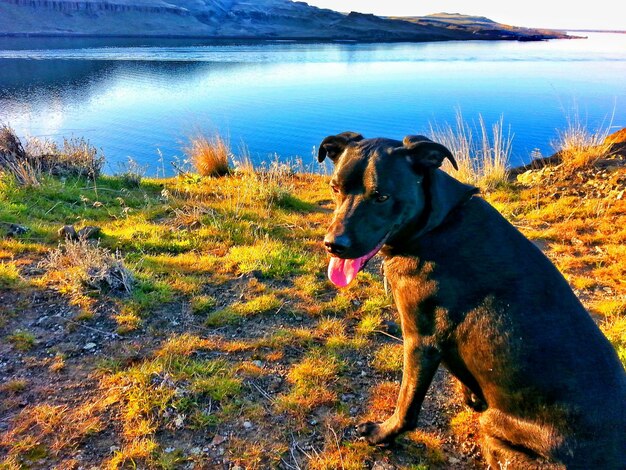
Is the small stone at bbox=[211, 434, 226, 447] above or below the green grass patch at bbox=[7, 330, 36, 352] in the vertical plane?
above

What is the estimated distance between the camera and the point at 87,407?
122 inches

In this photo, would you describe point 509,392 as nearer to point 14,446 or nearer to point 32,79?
point 14,446

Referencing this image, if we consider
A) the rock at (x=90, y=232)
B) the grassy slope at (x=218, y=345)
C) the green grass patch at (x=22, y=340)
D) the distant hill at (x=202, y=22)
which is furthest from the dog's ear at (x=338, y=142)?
the distant hill at (x=202, y=22)

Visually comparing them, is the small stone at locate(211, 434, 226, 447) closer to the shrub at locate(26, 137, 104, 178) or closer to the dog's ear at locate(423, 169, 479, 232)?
the dog's ear at locate(423, 169, 479, 232)

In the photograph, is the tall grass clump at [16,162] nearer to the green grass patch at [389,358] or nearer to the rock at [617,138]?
the green grass patch at [389,358]

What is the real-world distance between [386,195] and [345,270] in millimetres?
527

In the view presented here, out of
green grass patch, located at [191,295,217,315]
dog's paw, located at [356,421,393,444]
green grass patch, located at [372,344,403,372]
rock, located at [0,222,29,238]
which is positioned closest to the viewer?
dog's paw, located at [356,421,393,444]

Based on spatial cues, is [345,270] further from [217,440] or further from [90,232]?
[90,232]

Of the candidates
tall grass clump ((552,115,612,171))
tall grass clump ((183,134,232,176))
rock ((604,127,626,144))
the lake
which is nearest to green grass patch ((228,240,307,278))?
tall grass clump ((183,134,232,176))

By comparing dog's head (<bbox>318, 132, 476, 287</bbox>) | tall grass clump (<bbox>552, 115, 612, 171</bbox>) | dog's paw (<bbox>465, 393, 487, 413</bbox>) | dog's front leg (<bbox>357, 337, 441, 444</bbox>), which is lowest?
dog's paw (<bbox>465, 393, 487, 413</bbox>)

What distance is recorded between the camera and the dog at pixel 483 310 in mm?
2125

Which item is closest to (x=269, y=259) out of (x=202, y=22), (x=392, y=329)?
(x=392, y=329)

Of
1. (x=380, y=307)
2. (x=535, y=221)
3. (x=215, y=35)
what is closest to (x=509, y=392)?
(x=380, y=307)

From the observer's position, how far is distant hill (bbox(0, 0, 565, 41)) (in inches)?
2657
